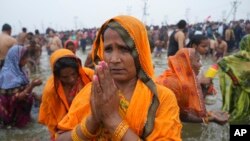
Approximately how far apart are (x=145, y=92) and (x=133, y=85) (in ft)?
0.34

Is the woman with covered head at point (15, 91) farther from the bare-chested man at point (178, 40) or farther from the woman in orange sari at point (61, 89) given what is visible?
the bare-chested man at point (178, 40)

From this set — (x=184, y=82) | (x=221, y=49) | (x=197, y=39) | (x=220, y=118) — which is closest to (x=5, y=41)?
(x=197, y=39)

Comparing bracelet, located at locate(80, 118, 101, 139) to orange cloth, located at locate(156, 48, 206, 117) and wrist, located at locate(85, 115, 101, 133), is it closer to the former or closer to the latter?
wrist, located at locate(85, 115, 101, 133)

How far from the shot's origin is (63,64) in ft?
12.5

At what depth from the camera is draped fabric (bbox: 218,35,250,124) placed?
5707 millimetres

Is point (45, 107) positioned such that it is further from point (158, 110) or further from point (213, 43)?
point (213, 43)

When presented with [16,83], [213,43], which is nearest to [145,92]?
[16,83]

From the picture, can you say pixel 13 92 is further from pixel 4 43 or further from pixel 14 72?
pixel 4 43

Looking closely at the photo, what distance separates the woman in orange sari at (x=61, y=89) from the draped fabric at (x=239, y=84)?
2.79m

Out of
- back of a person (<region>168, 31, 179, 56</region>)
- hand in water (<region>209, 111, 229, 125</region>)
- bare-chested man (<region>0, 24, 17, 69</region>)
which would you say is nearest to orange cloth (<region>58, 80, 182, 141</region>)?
hand in water (<region>209, 111, 229, 125</region>)

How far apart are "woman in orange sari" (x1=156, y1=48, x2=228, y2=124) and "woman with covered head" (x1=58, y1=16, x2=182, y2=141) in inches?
74.8

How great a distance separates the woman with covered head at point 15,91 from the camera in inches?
258

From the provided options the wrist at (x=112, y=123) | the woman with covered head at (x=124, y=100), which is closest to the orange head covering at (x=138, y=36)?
the woman with covered head at (x=124, y=100)

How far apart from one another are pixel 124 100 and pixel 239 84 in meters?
4.36
